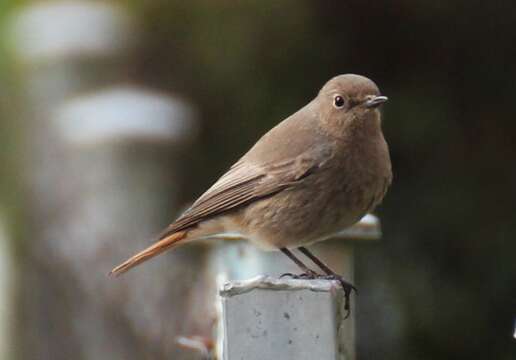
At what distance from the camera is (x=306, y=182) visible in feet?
14.7

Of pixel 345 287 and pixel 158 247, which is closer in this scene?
pixel 345 287

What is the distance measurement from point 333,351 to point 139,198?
4.61 meters

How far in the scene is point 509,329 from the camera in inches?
225

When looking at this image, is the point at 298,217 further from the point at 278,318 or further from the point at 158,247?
the point at 278,318

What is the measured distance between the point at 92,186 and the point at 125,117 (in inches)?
19.9

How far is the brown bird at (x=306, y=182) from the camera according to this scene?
439 centimetres

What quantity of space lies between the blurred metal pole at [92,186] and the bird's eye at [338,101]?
81.8 inches

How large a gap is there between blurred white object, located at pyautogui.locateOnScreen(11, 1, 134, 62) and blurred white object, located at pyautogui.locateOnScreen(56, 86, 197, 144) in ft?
1.07

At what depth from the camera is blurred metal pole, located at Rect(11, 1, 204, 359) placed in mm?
6770

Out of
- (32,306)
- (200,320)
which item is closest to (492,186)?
(200,320)

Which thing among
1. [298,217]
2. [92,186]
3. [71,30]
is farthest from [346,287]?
[71,30]

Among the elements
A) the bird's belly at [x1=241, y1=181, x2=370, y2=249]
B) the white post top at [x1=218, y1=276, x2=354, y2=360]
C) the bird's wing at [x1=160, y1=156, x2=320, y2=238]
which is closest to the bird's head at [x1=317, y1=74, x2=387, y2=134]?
the bird's wing at [x1=160, y1=156, x2=320, y2=238]

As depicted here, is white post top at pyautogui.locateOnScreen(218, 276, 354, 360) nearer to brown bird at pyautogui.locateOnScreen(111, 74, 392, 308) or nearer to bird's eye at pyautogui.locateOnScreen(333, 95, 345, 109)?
brown bird at pyautogui.locateOnScreen(111, 74, 392, 308)

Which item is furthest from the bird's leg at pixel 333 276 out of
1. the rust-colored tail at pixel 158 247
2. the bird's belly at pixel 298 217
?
the rust-colored tail at pixel 158 247
